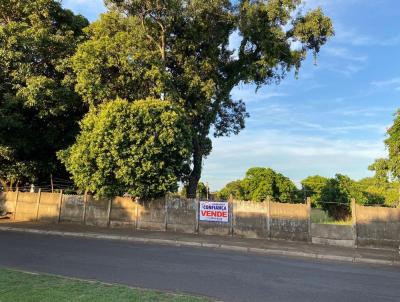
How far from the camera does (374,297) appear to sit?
8406 millimetres

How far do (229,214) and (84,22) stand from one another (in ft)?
57.7

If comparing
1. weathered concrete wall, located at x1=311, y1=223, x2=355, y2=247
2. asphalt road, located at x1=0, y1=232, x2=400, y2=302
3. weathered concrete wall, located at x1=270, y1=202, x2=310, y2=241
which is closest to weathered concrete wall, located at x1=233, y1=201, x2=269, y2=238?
weathered concrete wall, located at x1=270, y1=202, x2=310, y2=241

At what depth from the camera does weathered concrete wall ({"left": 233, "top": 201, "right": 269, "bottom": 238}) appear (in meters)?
19.3

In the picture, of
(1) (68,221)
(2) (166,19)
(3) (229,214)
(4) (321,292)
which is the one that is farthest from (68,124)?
(4) (321,292)

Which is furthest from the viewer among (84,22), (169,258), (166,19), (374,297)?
(84,22)

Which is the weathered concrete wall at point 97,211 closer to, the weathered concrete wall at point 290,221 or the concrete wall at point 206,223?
the concrete wall at point 206,223

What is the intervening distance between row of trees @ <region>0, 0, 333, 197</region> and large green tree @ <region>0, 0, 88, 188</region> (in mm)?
69

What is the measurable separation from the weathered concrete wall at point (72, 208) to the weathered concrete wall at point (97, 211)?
1.41 feet

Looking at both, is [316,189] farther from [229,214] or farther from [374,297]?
[374,297]

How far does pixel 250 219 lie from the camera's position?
1962 cm

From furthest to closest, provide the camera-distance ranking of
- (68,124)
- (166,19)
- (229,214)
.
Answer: (68,124)
(166,19)
(229,214)

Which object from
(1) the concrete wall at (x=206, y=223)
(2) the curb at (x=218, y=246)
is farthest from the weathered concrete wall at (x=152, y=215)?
(2) the curb at (x=218, y=246)

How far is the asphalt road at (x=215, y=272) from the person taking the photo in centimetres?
838

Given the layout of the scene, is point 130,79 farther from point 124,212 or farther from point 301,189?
point 301,189
